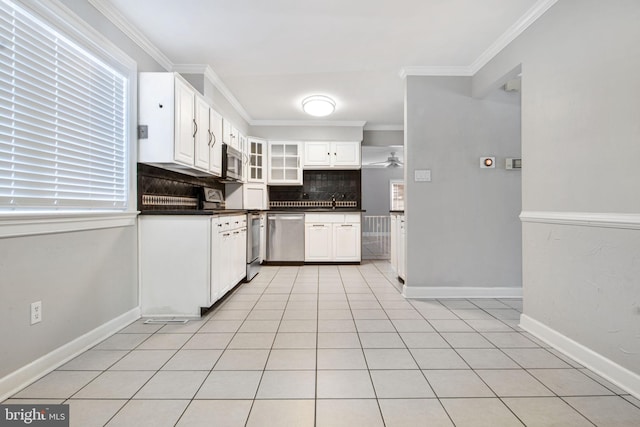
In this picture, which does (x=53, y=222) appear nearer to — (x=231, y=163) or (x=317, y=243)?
(x=231, y=163)

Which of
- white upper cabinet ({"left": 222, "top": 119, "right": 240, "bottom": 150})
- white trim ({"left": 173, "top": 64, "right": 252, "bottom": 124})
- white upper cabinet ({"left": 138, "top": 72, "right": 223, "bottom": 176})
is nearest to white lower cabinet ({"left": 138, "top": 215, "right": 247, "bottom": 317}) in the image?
white upper cabinet ({"left": 138, "top": 72, "right": 223, "bottom": 176})

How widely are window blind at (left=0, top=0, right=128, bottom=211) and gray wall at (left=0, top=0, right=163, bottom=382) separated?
0.72 feet

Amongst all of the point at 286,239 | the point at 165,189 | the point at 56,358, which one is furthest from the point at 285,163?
the point at 56,358

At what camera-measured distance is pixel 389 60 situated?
3232mm

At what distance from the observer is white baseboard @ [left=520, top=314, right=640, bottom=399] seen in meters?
1.64

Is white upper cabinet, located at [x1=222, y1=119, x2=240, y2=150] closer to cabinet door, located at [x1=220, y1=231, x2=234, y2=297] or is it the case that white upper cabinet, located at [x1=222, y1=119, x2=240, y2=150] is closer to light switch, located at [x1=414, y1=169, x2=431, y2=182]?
cabinet door, located at [x1=220, y1=231, x2=234, y2=297]

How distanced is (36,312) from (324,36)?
278cm

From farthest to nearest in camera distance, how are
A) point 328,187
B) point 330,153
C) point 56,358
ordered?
point 328,187, point 330,153, point 56,358

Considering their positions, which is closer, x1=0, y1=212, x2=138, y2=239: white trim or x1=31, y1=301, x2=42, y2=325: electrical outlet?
x1=0, y1=212, x2=138, y2=239: white trim

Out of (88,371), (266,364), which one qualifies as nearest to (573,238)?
(266,364)

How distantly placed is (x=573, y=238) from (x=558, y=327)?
620 mm

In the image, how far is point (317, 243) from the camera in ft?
17.7

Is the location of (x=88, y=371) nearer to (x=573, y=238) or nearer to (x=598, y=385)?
(x=598, y=385)

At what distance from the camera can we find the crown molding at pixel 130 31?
2264 millimetres
